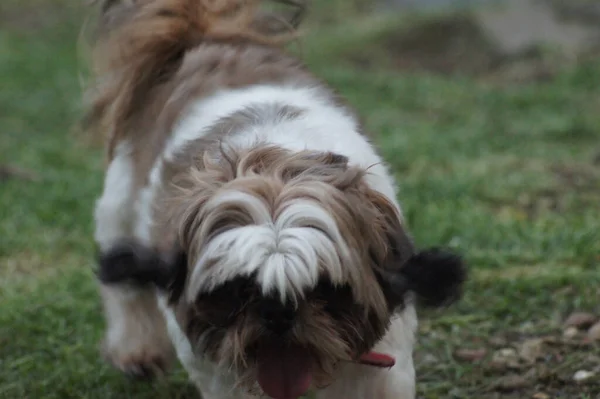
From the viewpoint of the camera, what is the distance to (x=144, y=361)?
5270 millimetres

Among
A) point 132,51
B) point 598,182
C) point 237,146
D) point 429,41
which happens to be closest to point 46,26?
point 429,41

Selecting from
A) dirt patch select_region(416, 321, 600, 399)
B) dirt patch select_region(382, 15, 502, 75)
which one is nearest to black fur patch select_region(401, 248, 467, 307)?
dirt patch select_region(416, 321, 600, 399)

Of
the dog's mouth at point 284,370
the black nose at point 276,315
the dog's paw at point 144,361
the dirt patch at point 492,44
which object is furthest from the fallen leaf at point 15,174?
the black nose at point 276,315

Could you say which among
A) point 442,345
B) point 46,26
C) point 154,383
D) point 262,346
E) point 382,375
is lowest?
point 46,26

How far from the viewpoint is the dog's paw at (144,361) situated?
17.3 feet

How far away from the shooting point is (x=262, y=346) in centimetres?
354

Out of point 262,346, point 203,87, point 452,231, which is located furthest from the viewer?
point 452,231

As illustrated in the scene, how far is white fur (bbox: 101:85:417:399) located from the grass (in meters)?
0.87

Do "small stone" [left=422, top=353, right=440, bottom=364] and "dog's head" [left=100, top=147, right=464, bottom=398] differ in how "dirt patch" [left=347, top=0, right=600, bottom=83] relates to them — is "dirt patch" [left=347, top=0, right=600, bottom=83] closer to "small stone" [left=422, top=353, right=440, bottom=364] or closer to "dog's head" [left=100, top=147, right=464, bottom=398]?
"small stone" [left=422, top=353, right=440, bottom=364]

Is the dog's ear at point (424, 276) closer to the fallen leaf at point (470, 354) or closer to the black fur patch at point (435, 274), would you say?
the black fur patch at point (435, 274)

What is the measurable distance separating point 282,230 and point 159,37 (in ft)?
7.60

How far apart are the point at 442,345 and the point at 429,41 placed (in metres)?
8.60

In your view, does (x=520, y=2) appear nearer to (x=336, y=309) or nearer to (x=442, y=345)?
(x=442, y=345)

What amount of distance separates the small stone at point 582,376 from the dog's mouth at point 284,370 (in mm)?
1791
